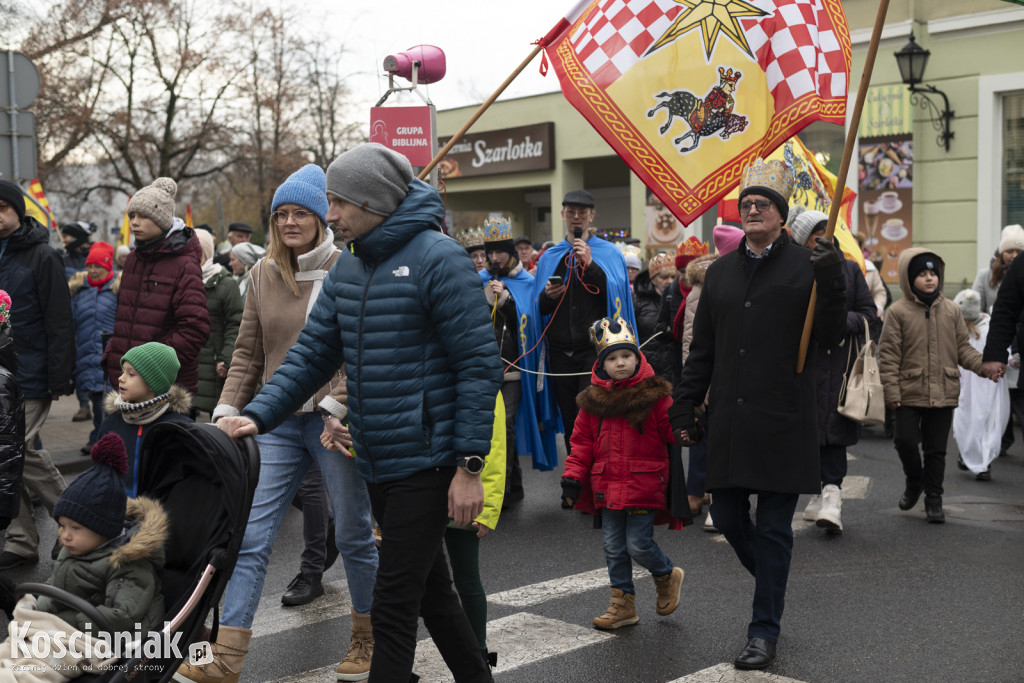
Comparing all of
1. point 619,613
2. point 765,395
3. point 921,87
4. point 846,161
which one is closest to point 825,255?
point 846,161

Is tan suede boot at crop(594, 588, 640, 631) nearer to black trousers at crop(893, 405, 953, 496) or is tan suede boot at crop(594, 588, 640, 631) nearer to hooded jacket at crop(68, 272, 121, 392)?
black trousers at crop(893, 405, 953, 496)

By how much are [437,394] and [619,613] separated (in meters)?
2.15

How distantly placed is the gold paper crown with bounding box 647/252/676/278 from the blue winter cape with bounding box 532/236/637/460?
Answer: 215cm

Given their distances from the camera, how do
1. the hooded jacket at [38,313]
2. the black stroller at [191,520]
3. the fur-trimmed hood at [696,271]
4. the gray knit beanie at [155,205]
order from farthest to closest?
1. the fur-trimmed hood at [696,271]
2. the hooded jacket at [38,313]
3. the gray knit beanie at [155,205]
4. the black stroller at [191,520]

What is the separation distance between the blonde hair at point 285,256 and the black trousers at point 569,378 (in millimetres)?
3361

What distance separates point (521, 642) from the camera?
16.9ft

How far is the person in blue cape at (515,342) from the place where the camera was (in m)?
8.52

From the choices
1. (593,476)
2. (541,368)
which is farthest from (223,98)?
(593,476)

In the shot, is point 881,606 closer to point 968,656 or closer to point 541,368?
point 968,656

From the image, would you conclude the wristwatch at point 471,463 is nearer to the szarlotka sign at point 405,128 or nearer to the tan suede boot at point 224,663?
the tan suede boot at point 224,663

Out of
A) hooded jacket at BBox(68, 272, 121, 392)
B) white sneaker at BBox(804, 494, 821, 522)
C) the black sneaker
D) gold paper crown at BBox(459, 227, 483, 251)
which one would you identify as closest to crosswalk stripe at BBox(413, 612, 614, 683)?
the black sneaker

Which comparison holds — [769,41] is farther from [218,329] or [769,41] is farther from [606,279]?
[218,329]

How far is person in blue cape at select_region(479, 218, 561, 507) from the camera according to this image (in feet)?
27.9

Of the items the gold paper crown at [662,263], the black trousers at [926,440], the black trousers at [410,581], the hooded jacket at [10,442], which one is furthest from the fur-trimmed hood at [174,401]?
the gold paper crown at [662,263]
